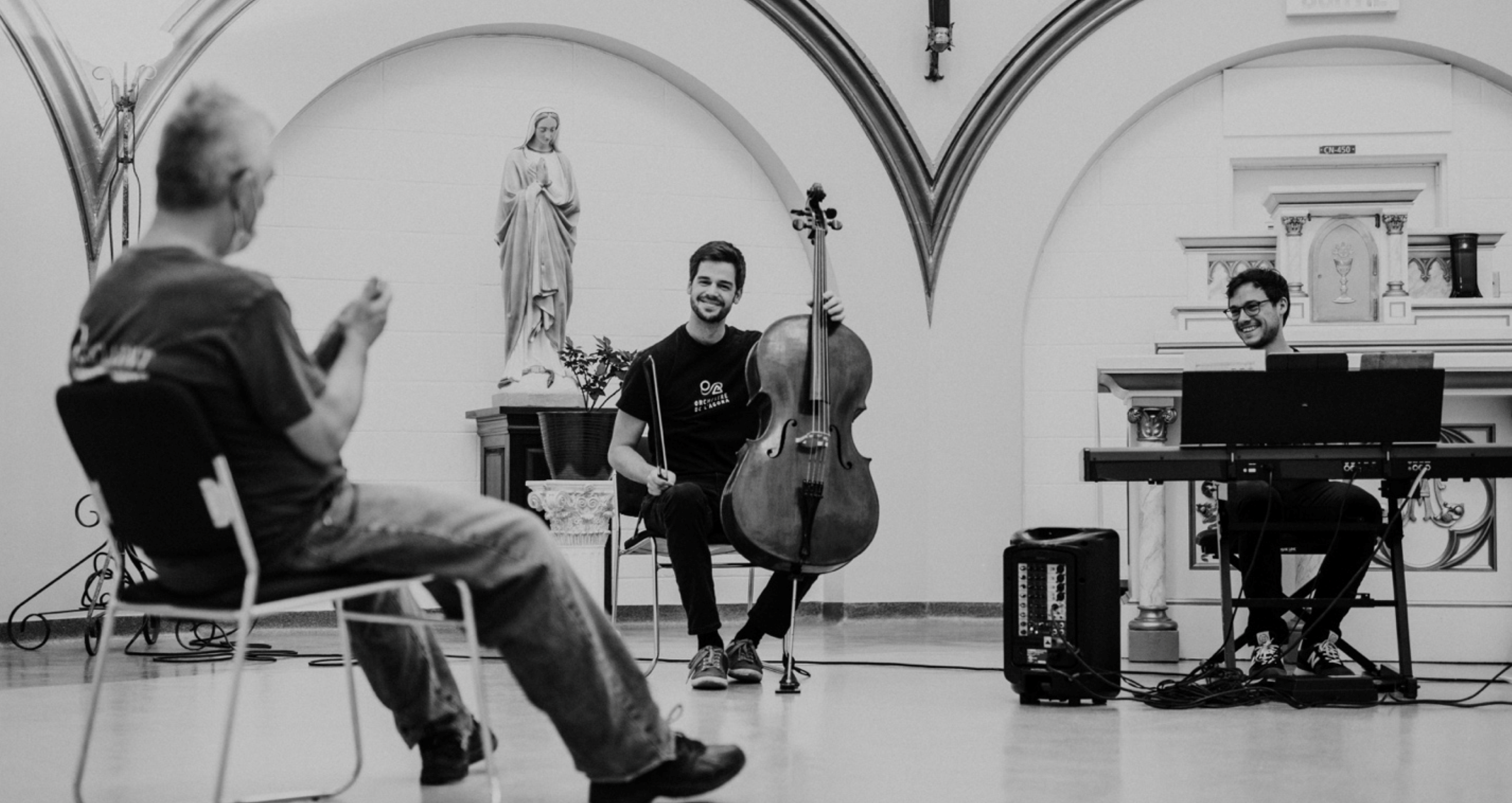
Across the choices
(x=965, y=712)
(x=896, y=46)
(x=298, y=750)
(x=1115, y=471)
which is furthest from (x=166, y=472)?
(x=896, y=46)

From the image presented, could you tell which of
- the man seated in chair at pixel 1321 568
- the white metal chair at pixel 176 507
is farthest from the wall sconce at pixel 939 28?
the white metal chair at pixel 176 507

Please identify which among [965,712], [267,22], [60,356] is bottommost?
[965,712]

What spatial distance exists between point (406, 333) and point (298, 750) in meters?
3.75

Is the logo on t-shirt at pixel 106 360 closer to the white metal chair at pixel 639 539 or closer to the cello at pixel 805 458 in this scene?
the cello at pixel 805 458

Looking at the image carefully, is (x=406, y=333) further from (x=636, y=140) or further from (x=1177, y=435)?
(x=1177, y=435)

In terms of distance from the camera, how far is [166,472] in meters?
1.98

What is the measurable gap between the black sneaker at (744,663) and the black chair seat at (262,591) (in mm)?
2120

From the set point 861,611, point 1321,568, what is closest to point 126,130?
point 861,611

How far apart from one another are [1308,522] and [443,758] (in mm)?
2570

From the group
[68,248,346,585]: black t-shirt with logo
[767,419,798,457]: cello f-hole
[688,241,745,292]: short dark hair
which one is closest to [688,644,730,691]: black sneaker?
[767,419,798,457]: cello f-hole

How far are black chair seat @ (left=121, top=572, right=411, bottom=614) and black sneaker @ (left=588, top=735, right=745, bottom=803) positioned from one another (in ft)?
1.46

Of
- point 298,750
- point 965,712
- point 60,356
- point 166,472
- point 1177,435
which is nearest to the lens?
point 166,472

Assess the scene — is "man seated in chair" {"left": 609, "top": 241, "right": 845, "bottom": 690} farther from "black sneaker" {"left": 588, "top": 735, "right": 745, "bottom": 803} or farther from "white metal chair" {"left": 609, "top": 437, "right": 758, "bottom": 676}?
"black sneaker" {"left": 588, "top": 735, "right": 745, "bottom": 803}

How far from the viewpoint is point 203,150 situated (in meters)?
2.04
